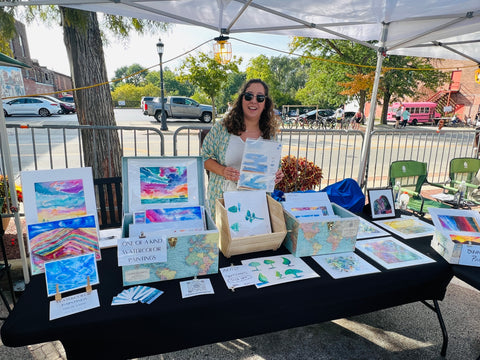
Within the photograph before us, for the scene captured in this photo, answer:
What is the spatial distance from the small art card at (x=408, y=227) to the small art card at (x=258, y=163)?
0.94m

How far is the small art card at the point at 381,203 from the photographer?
7.52 feet

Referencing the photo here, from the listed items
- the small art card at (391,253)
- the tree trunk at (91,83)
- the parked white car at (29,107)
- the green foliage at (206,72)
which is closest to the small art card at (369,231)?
the small art card at (391,253)

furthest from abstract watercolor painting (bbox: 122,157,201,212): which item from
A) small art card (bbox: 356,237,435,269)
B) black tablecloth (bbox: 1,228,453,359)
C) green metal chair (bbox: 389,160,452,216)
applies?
green metal chair (bbox: 389,160,452,216)

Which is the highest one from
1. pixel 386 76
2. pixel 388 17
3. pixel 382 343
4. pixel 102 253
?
pixel 386 76

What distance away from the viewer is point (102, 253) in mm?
1667

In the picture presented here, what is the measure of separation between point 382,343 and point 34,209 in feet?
8.15

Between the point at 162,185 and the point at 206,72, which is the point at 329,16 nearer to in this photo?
the point at 162,185

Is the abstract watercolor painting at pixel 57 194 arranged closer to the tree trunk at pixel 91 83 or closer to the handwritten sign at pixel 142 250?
the handwritten sign at pixel 142 250

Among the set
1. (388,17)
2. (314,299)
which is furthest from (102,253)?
(388,17)

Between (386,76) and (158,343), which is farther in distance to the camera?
(386,76)

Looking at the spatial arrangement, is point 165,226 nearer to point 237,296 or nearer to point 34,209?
point 237,296

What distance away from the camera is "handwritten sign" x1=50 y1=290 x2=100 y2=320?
1.19 meters

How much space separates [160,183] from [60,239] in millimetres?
579

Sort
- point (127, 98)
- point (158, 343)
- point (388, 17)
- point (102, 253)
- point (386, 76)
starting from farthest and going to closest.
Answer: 1. point (127, 98)
2. point (386, 76)
3. point (388, 17)
4. point (102, 253)
5. point (158, 343)
